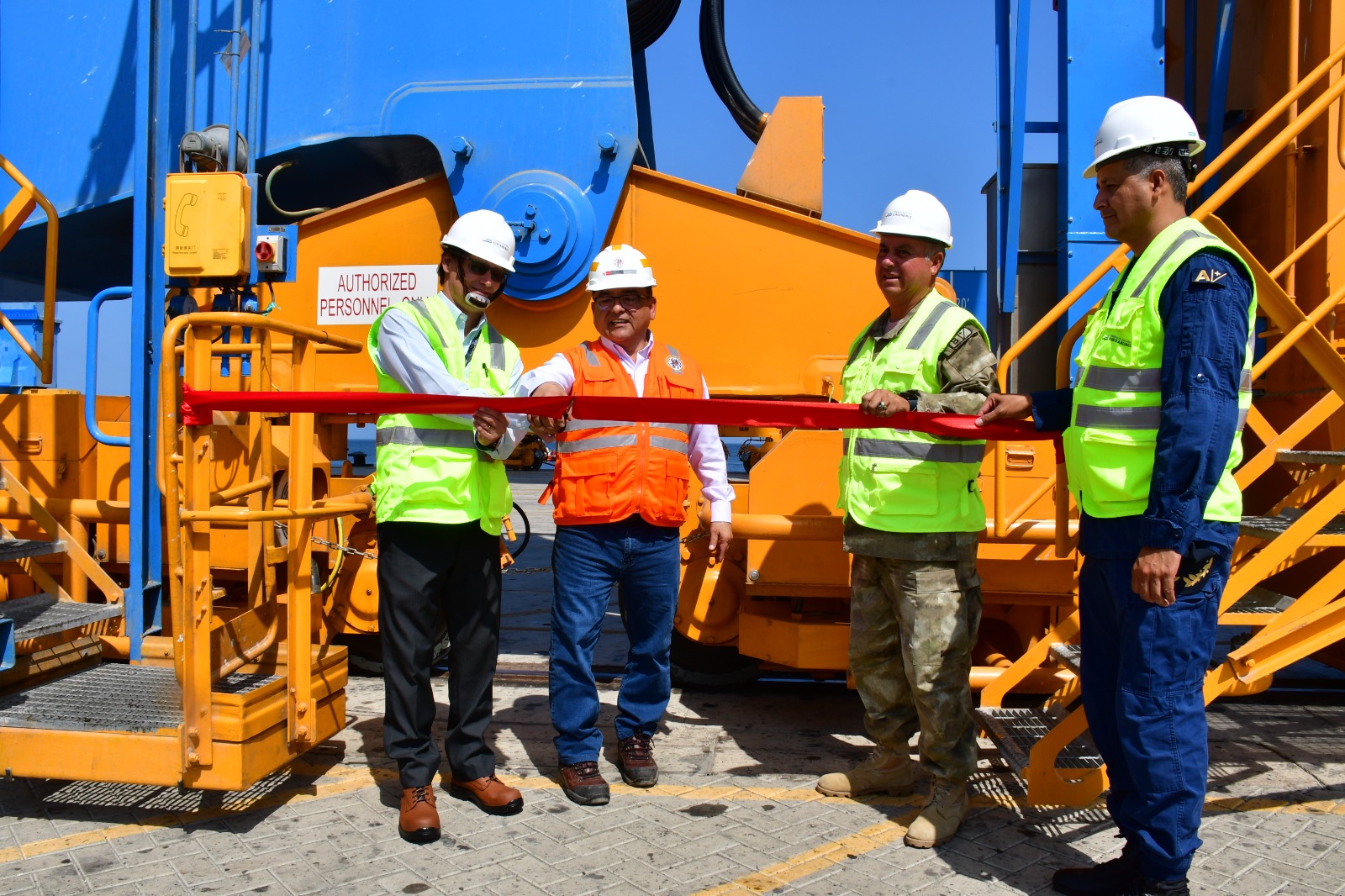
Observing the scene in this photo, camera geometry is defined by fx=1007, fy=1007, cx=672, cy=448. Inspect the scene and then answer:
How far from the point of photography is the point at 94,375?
4098 millimetres

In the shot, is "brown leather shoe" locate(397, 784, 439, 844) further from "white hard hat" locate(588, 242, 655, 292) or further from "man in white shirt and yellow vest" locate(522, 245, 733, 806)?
"white hard hat" locate(588, 242, 655, 292)

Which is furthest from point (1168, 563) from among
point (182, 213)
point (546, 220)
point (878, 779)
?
point (182, 213)

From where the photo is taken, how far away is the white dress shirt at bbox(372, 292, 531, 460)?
328 centimetres

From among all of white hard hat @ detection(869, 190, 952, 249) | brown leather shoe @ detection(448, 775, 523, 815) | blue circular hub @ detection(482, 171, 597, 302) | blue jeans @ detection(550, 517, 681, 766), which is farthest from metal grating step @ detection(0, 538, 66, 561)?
white hard hat @ detection(869, 190, 952, 249)

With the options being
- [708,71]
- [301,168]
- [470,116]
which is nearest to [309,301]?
[301,168]

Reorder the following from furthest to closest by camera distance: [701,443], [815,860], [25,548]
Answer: [701,443], [25,548], [815,860]

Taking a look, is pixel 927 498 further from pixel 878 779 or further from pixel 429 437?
pixel 429 437

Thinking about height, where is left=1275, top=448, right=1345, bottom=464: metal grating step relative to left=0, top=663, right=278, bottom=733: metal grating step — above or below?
above

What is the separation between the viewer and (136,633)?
4.00 meters

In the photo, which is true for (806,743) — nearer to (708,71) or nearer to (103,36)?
(708,71)

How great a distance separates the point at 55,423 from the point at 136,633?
1018 millimetres

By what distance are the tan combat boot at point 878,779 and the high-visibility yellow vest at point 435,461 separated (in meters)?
1.53

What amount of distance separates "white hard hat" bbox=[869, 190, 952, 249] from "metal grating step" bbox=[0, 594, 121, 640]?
125 inches

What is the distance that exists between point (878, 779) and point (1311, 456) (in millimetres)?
1888
